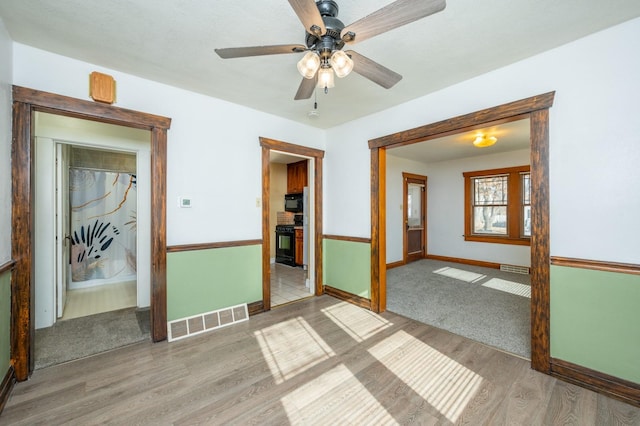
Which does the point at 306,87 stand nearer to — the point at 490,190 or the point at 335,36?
the point at 335,36

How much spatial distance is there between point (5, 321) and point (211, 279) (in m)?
1.50

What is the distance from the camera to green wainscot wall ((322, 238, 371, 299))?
351 cm

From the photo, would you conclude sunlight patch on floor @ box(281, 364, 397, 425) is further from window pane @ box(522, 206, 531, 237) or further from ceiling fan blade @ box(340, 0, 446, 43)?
window pane @ box(522, 206, 531, 237)

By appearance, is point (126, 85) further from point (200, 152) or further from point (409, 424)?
point (409, 424)

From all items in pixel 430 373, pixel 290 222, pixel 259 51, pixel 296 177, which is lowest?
pixel 430 373

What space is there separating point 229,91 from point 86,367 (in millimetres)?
2851

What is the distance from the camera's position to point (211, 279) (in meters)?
2.97

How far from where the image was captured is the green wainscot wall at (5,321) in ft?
5.76

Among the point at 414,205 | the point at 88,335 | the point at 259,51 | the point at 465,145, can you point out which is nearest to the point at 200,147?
the point at 259,51

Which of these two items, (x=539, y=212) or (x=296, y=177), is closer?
(x=539, y=212)

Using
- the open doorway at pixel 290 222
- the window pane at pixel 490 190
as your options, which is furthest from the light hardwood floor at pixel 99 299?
the window pane at pixel 490 190

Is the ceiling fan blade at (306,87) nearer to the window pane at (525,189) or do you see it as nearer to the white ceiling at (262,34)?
the white ceiling at (262,34)

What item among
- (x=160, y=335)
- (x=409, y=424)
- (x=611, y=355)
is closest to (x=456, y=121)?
(x=611, y=355)

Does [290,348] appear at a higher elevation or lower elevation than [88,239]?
lower
